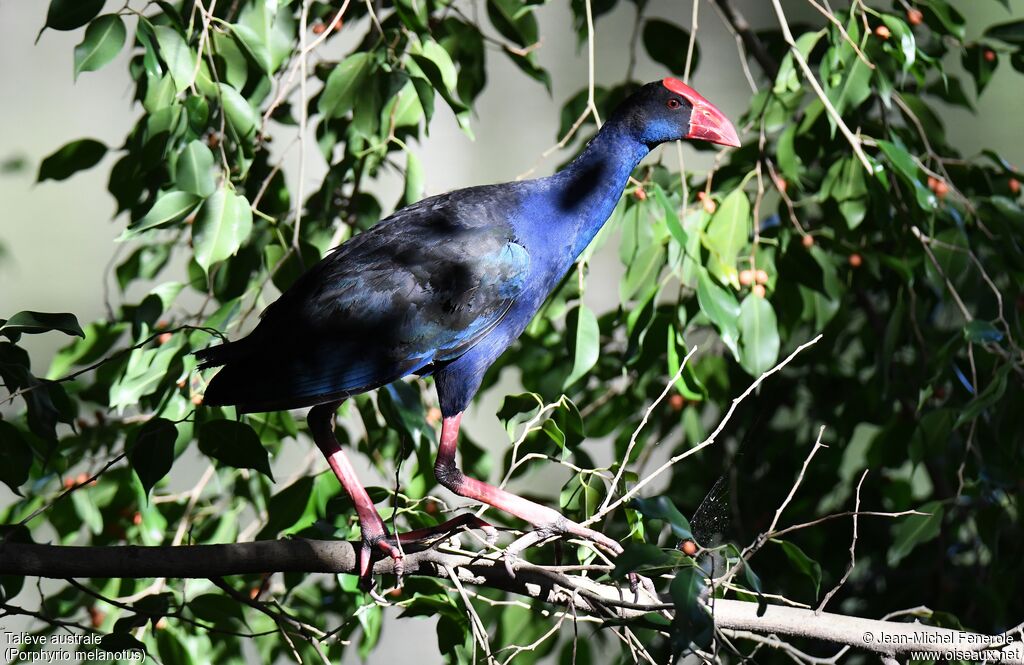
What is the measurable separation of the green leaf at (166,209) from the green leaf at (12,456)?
329 millimetres

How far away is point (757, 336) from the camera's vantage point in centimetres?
175

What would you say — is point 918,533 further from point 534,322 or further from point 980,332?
point 534,322

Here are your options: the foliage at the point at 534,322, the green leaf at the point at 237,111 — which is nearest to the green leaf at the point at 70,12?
the foliage at the point at 534,322

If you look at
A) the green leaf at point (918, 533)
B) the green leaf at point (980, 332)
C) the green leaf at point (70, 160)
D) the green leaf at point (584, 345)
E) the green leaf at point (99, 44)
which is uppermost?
the green leaf at point (99, 44)

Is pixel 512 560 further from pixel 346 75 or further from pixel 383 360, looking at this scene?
pixel 346 75

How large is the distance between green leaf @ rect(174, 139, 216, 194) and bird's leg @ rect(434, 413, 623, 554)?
0.55 m

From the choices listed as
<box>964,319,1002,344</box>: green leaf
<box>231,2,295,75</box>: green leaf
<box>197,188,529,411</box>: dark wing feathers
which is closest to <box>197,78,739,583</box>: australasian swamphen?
<box>197,188,529,411</box>: dark wing feathers

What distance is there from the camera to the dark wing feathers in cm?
163

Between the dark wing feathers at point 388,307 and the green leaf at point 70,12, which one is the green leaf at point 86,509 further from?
the green leaf at point 70,12

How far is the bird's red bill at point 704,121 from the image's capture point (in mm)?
1883

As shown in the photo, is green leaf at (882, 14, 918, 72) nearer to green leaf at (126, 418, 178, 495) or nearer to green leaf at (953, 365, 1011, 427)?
green leaf at (953, 365, 1011, 427)

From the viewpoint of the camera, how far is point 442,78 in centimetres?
169

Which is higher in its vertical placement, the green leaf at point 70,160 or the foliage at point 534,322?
the green leaf at point 70,160

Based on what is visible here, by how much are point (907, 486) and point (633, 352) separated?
955 millimetres
